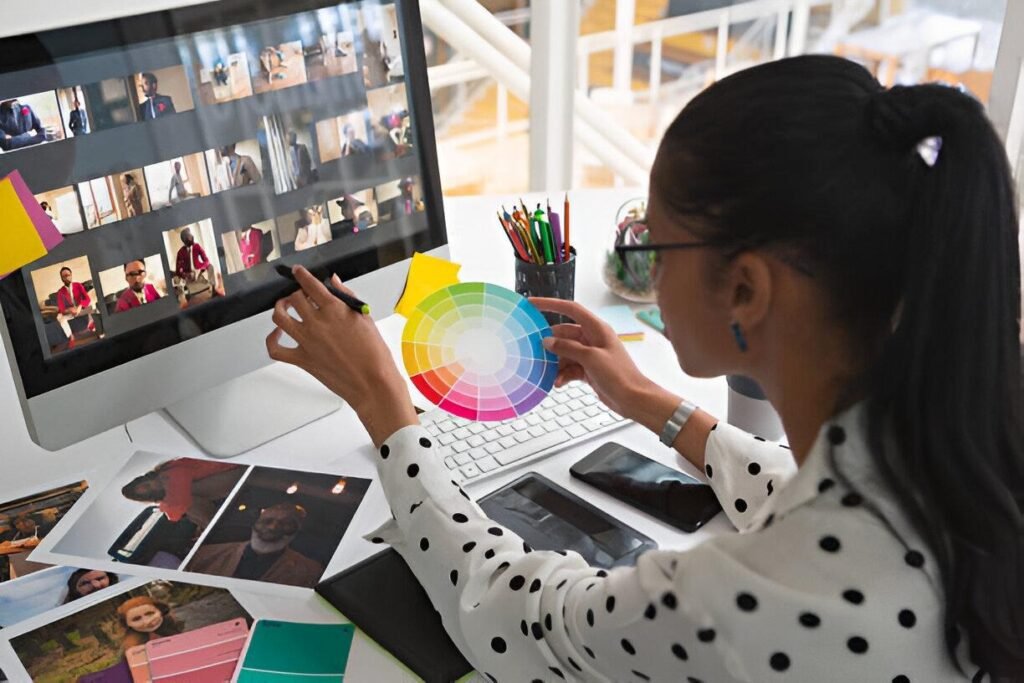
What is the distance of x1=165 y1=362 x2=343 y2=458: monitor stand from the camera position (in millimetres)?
1106

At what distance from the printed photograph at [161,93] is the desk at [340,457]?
376mm

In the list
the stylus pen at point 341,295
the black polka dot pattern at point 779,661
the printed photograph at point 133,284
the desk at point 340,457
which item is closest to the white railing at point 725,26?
the desk at point 340,457

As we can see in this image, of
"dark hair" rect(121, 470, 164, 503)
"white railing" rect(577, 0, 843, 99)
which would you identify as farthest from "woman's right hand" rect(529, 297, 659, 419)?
"white railing" rect(577, 0, 843, 99)

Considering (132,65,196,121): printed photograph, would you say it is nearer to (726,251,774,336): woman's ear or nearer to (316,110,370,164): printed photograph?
(316,110,370,164): printed photograph

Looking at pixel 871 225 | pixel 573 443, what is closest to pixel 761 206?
pixel 871 225

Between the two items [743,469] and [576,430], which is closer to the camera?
[743,469]

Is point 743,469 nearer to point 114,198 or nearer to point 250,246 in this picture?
point 250,246

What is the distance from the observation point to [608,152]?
2504mm

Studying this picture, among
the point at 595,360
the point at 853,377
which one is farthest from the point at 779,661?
the point at 595,360

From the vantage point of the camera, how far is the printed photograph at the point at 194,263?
3.25 feet

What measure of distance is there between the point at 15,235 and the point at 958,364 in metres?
0.78

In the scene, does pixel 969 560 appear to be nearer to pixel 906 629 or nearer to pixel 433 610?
pixel 906 629

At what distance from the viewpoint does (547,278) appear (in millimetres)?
1229

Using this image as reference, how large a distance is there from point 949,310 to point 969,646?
0.76 ft
